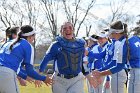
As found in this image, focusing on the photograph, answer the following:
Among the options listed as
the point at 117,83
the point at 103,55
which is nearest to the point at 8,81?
the point at 117,83

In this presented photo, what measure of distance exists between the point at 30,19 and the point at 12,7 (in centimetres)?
249

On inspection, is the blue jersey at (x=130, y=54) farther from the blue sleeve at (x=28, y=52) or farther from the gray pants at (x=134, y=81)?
the blue sleeve at (x=28, y=52)

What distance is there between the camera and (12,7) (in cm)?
4775

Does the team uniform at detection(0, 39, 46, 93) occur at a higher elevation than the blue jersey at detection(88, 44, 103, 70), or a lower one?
higher

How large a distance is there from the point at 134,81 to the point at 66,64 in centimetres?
128

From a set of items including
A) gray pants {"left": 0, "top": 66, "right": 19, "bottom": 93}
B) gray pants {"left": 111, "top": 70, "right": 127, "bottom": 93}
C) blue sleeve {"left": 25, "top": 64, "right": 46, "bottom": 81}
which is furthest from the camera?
gray pants {"left": 111, "top": 70, "right": 127, "bottom": 93}

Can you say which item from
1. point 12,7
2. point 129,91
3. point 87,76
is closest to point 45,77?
point 87,76

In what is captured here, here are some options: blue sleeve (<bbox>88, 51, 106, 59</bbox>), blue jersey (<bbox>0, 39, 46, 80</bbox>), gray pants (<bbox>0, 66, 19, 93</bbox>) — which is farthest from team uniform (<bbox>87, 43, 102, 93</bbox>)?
gray pants (<bbox>0, 66, 19, 93</bbox>)

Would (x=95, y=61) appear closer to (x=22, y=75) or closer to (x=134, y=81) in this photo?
(x=22, y=75)

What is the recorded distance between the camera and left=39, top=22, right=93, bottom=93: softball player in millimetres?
7883

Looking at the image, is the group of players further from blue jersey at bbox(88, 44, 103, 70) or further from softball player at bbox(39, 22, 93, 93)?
blue jersey at bbox(88, 44, 103, 70)

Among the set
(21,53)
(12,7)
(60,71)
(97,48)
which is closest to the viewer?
(21,53)

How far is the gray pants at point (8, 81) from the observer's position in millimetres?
7402

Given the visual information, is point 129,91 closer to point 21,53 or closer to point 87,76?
point 87,76
